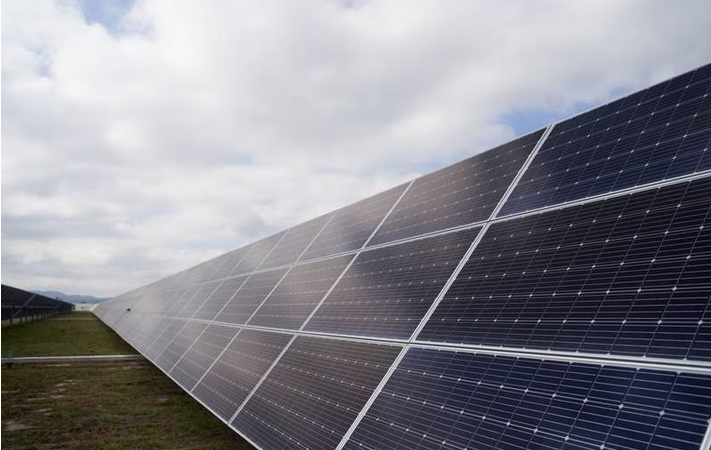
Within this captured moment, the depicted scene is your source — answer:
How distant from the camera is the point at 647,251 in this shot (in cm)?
721

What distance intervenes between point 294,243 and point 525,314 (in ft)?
52.9

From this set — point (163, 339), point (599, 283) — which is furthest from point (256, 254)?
point (599, 283)

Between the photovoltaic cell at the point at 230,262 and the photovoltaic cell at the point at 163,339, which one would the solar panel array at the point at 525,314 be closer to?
the photovoltaic cell at the point at 163,339

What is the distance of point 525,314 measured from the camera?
7.92 m

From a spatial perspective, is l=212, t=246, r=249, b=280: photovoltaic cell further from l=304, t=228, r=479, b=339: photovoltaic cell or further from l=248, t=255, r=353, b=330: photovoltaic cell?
l=304, t=228, r=479, b=339: photovoltaic cell

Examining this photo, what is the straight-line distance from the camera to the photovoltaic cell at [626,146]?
8.34 meters

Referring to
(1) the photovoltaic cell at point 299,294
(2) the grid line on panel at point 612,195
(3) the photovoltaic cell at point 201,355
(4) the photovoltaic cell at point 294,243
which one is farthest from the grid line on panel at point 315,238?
(2) the grid line on panel at point 612,195

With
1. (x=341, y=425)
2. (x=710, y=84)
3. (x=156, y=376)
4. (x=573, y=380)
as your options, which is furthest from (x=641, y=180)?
(x=156, y=376)

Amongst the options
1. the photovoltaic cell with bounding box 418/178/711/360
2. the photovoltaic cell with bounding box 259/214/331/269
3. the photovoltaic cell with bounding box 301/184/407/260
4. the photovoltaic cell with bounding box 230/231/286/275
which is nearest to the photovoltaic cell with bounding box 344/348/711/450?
the photovoltaic cell with bounding box 418/178/711/360

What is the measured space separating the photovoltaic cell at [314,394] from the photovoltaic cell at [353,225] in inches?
197

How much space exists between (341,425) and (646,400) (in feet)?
16.6

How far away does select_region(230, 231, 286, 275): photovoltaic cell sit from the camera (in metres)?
26.2

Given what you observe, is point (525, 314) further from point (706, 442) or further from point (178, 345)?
point (178, 345)

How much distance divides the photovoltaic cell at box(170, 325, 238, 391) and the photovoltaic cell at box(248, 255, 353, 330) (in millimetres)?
1586
